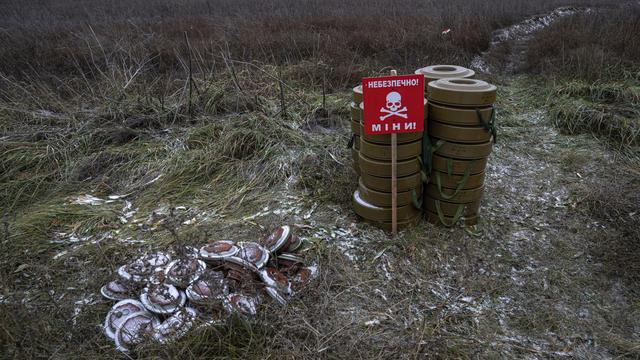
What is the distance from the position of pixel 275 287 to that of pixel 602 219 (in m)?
2.84

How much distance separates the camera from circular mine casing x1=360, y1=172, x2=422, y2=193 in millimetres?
3057

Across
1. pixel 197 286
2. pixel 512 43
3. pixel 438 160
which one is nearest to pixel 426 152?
pixel 438 160

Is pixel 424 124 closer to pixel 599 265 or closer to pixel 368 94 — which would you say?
pixel 368 94

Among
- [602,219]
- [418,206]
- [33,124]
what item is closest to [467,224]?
[418,206]

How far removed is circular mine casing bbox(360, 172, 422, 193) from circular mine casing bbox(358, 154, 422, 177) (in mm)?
34

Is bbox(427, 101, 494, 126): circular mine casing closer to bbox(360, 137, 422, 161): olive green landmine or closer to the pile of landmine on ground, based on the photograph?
bbox(360, 137, 422, 161): olive green landmine

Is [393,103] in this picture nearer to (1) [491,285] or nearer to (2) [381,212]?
(2) [381,212]

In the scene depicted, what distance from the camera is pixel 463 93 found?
2.78 m

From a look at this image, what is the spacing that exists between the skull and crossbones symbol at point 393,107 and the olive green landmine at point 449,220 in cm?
95

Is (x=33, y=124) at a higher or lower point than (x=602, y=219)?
higher

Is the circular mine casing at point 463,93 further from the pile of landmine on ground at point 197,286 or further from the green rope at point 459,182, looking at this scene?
the pile of landmine on ground at point 197,286

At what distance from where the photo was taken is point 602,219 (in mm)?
3451

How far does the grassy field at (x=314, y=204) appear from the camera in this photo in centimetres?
235

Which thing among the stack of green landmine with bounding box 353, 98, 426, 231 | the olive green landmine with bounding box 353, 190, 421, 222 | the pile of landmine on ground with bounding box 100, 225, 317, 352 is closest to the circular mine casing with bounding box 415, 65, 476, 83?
the stack of green landmine with bounding box 353, 98, 426, 231
